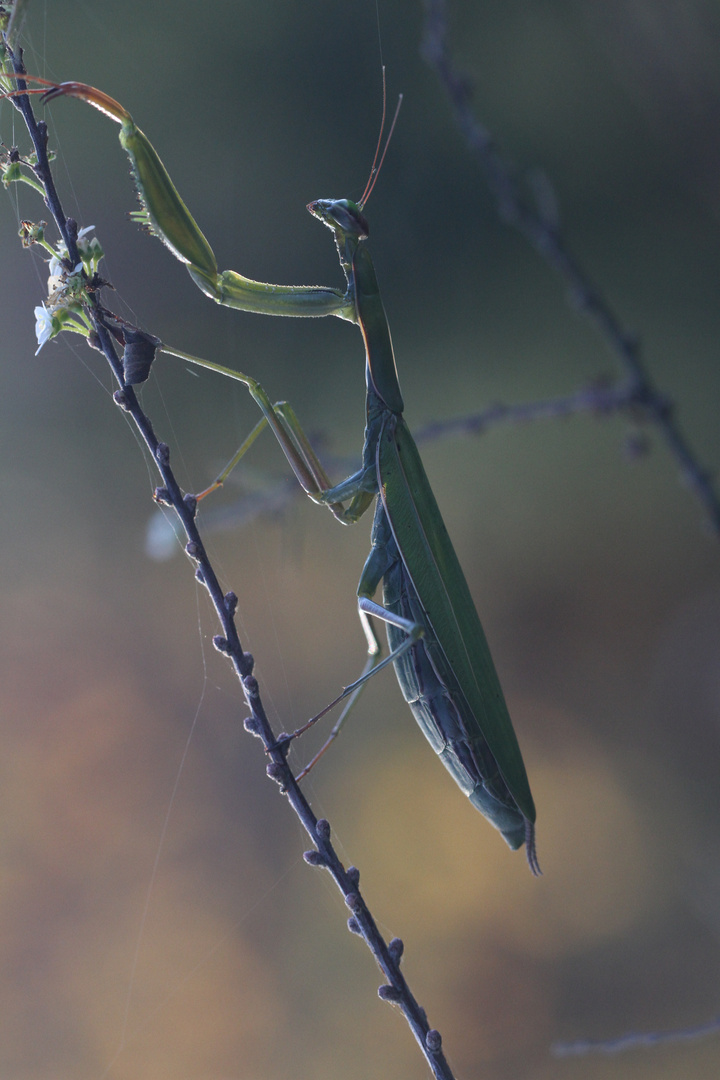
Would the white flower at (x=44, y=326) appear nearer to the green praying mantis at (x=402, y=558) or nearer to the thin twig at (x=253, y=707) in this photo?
the thin twig at (x=253, y=707)

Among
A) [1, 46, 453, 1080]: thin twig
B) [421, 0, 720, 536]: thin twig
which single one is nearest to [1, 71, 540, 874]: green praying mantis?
[1, 46, 453, 1080]: thin twig

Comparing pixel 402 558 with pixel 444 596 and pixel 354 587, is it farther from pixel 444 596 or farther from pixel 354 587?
pixel 354 587

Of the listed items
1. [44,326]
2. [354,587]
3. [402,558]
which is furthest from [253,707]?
[354,587]

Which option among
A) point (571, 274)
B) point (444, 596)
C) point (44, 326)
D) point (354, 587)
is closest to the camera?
point (571, 274)

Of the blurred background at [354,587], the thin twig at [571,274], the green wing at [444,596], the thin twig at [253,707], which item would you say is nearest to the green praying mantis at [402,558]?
the green wing at [444,596]

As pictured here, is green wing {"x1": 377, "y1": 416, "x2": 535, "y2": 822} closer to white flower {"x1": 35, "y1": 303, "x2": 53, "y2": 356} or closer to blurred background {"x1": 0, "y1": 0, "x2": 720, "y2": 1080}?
white flower {"x1": 35, "y1": 303, "x2": 53, "y2": 356}

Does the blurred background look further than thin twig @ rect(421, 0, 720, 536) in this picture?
Yes
